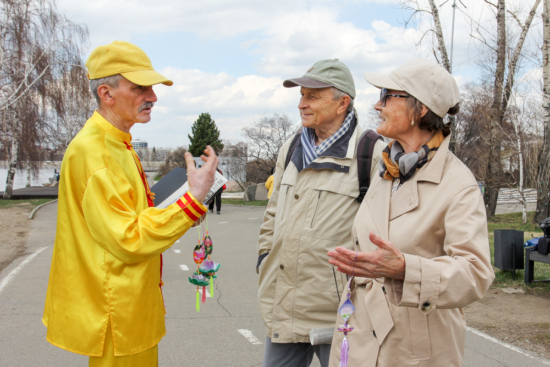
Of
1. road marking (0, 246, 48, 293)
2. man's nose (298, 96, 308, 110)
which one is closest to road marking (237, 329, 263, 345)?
man's nose (298, 96, 308, 110)

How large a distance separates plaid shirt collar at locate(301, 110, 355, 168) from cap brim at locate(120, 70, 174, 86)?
1036 millimetres

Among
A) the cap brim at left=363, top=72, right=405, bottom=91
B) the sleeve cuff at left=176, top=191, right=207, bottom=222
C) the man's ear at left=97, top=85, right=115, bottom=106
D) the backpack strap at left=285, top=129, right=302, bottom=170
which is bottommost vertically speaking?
the sleeve cuff at left=176, top=191, right=207, bottom=222

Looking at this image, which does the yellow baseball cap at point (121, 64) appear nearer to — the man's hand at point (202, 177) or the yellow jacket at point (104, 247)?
the yellow jacket at point (104, 247)

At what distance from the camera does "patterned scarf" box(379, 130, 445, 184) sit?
207cm

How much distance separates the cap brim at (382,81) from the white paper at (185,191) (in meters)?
0.87

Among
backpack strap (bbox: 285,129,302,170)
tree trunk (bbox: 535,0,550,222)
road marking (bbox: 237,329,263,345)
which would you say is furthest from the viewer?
tree trunk (bbox: 535,0,550,222)

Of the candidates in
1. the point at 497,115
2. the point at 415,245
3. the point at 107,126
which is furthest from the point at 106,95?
the point at 497,115

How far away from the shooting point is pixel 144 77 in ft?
7.54

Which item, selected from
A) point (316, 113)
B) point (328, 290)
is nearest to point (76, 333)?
point (328, 290)

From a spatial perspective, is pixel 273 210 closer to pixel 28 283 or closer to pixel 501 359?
pixel 501 359

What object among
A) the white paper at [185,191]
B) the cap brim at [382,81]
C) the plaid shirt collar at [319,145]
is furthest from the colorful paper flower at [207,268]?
the cap brim at [382,81]

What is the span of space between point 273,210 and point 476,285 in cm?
178

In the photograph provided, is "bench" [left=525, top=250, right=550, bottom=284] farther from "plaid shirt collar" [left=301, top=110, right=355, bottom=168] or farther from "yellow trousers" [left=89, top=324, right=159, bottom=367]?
"yellow trousers" [left=89, top=324, right=159, bottom=367]

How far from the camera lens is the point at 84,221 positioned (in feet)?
7.07
